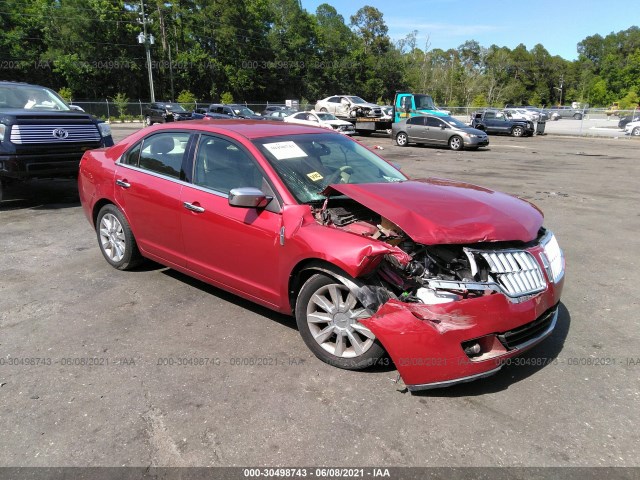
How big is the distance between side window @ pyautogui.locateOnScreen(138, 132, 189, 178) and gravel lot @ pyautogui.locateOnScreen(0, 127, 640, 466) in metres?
1.20

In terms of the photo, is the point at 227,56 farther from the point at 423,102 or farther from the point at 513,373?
the point at 513,373

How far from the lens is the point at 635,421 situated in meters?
2.81

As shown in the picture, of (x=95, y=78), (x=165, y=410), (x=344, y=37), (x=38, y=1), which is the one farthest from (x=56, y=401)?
(x=344, y=37)

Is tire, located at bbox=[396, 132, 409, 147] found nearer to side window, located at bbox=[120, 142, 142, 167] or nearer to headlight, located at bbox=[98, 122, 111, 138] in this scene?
headlight, located at bbox=[98, 122, 111, 138]

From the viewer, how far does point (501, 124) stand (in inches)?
1217

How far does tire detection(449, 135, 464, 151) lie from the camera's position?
69.8ft

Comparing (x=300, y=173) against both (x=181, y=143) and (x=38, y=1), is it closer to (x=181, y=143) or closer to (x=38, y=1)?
(x=181, y=143)

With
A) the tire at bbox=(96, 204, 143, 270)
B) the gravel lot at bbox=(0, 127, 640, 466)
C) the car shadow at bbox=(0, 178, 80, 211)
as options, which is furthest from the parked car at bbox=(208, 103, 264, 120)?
the gravel lot at bbox=(0, 127, 640, 466)

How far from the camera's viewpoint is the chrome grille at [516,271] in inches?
118

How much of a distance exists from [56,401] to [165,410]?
73 centimetres

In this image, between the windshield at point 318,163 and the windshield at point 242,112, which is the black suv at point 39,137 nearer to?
the windshield at point 318,163

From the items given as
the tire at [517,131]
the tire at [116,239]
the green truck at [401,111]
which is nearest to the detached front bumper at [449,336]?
the tire at [116,239]

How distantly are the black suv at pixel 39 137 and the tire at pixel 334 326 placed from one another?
6603 millimetres

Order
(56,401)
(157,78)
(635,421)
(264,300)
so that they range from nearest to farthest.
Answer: (635,421) < (56,401) < (264,300) < (157,78)
